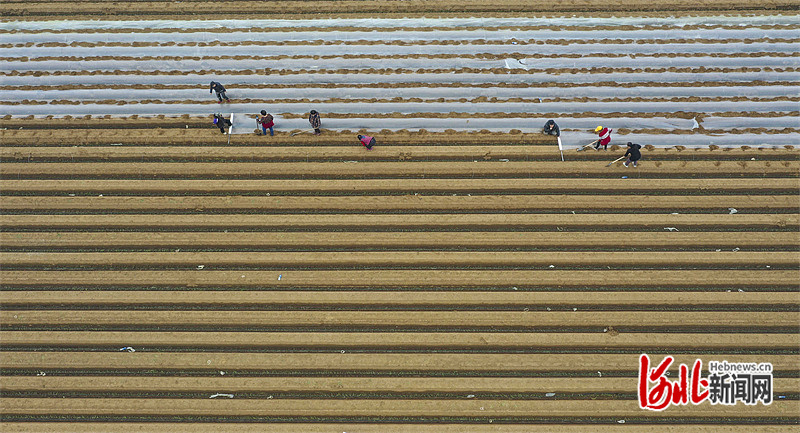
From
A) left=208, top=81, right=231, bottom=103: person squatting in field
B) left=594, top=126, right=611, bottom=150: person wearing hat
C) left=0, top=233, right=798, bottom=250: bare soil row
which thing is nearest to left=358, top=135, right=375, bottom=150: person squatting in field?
left=0, top=233, right=798, bottom=250: bare soil row

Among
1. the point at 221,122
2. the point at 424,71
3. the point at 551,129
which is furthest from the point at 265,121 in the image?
the point at 551,129

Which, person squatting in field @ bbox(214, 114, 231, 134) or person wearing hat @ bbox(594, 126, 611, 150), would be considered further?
person squatting in field @ bbox(214, 114, 231, 134)

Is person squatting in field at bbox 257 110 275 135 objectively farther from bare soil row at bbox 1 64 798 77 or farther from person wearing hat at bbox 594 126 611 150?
person wearing hat at bbox 594 126 611 150

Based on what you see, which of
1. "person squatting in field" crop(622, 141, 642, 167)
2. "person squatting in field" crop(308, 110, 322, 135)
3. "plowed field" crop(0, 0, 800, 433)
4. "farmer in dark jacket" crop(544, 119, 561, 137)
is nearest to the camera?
"plowed field" crop(0, 0, 800, 433)

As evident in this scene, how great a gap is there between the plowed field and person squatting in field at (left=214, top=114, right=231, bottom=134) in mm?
344

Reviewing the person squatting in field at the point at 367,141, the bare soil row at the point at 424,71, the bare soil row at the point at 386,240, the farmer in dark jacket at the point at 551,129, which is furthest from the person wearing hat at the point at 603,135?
the person squatting in field at the point at 367,141

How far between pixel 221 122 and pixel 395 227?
222 inches

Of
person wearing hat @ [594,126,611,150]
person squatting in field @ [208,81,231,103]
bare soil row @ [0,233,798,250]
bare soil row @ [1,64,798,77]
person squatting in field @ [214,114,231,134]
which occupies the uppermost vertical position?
bare soil row @ [1,64,798,77]

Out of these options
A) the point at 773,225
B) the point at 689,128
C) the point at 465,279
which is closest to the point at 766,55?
the point at 689,128

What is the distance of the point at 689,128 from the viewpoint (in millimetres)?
10656

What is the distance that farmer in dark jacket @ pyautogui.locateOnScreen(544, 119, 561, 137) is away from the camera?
1032 cm

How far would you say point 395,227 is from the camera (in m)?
9.91

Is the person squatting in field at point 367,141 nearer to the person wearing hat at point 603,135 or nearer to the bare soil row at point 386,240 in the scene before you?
the bare soil row at point 386,240

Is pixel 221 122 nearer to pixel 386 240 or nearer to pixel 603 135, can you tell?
pixel 386 240
